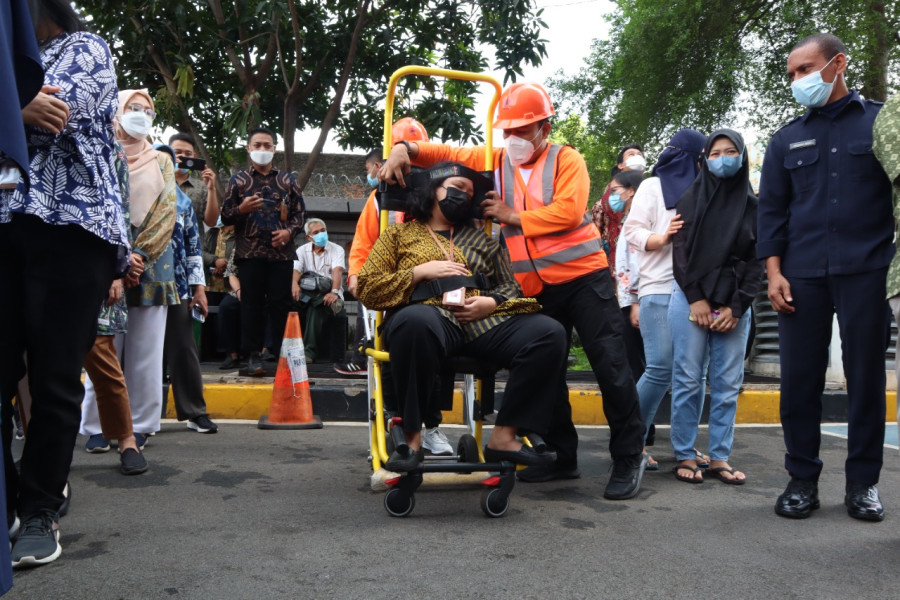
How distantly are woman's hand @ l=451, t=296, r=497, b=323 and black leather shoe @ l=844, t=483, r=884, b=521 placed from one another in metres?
1.73

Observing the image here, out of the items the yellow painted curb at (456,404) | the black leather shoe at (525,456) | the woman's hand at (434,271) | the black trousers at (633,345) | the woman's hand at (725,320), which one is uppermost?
the woman's hand at (434,271)

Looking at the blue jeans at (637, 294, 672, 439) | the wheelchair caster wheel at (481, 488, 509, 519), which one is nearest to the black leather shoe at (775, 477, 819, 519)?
the blue jeans at (637, 294, 672, 439)

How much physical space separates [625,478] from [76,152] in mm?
2723

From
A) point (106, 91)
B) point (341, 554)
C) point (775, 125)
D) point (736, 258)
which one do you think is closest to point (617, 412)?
point (736, 258)

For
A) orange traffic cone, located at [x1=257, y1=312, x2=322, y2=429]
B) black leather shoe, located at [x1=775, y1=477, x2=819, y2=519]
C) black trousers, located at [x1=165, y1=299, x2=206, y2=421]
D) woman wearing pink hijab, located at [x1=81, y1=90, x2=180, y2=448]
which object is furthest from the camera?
orange traffic cone, located at [x1=257, y1=312, x2=322, y2=429]

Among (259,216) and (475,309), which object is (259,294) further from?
(475,309)

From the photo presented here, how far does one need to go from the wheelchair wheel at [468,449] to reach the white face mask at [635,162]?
322 centimetres

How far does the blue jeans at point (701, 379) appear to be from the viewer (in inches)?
174

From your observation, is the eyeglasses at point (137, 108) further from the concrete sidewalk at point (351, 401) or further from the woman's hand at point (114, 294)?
the concrete sidewalk at point (351, 401)

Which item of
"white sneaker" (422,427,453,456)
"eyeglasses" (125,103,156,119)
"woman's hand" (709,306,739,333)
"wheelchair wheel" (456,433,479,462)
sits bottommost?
"white sneaker" (422,427,453,456)

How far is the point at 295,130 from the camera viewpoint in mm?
11242

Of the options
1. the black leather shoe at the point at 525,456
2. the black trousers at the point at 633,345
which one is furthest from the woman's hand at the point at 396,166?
the black trousers at the point at 633,345

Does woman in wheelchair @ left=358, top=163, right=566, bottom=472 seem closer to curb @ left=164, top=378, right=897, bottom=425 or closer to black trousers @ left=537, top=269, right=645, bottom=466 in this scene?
black trousers @ left=537, top=269, right=645, bottom=466

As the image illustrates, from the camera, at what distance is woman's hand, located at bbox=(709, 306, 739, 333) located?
434cm
